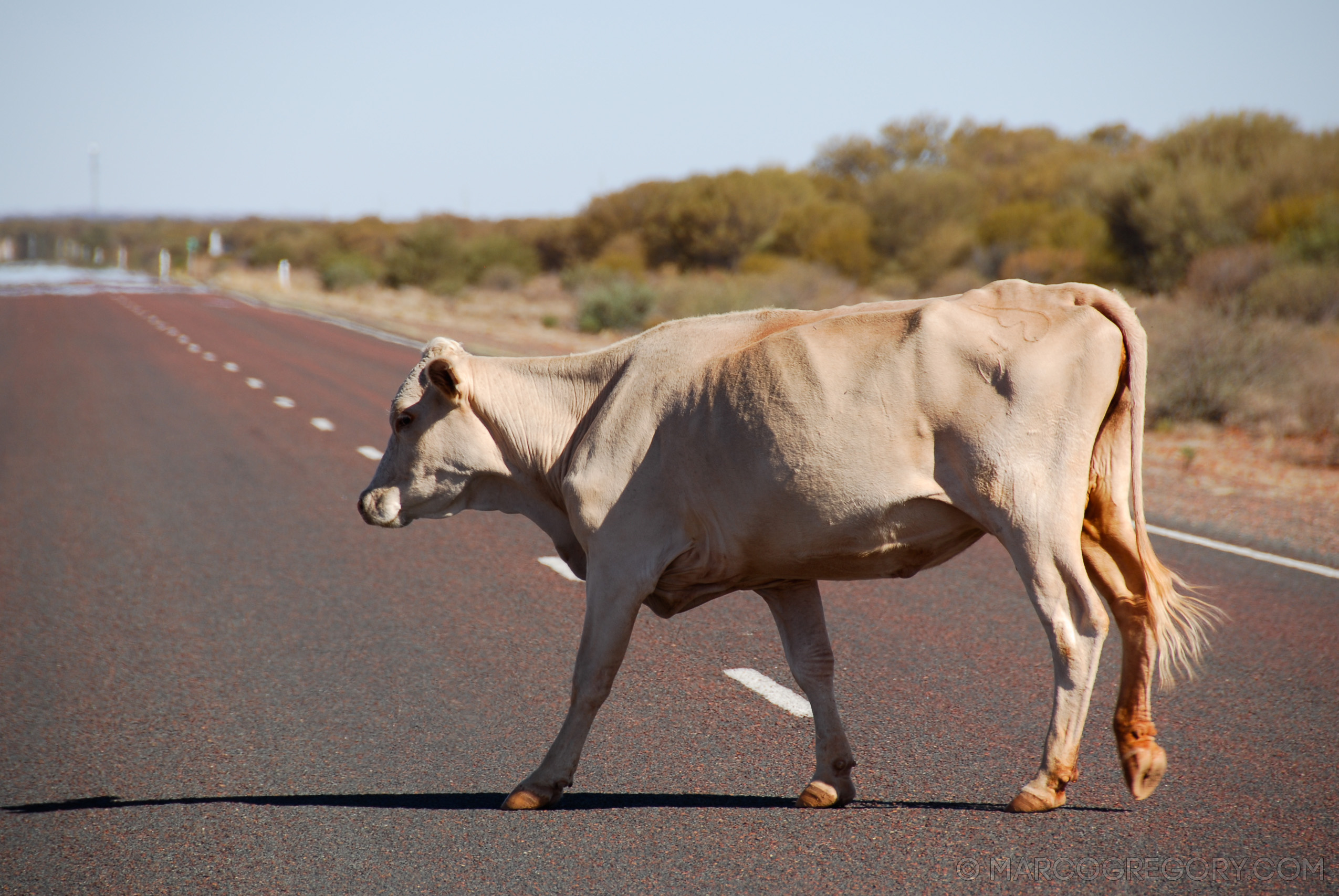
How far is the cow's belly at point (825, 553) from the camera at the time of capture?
12.1 feet

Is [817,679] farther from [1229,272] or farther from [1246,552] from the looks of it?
[1229,272]

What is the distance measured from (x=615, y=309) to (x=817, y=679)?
1163 inches

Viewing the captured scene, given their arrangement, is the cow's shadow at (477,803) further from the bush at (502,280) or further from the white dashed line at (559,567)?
the bush at (502,280)

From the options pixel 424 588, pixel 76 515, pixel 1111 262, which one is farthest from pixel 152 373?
pixel 1111 262

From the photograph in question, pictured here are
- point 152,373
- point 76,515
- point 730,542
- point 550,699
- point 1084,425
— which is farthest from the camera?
point 152,373

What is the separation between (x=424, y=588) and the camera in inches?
288

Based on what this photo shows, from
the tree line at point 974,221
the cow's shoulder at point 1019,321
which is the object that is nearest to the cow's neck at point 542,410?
the cow's shoulder at point 1019,321

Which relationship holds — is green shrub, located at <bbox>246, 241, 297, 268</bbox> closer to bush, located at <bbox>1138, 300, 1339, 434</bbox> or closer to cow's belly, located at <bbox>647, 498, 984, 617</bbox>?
bush, located at <bbox>1138, 300, 1339, 434</bbox>

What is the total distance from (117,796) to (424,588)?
309cm

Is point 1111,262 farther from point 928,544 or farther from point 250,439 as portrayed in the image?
point 928,544

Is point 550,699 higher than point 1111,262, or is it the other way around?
point 1111,262

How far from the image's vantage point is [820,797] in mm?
4039

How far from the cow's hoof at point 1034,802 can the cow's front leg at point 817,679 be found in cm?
54

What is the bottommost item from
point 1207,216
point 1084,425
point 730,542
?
point 730,542
